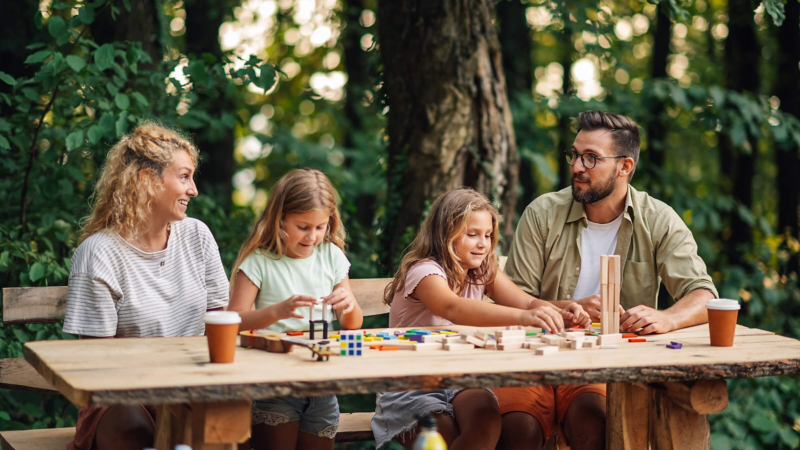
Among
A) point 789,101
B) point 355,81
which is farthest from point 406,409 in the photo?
point 355,81

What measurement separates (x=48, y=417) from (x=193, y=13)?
18.2ft

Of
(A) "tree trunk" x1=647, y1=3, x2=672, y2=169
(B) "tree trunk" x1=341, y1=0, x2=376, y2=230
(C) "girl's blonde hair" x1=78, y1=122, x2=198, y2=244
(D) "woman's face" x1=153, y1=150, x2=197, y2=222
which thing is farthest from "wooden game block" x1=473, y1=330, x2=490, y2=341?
(B) "tree trunk" x1=341, y1=0, x2=376, y2=230

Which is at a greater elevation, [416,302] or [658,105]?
[658,105]

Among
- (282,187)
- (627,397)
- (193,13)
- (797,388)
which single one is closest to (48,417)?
(282,187)

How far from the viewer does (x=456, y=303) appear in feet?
10.2

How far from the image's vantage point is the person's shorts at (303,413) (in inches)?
119

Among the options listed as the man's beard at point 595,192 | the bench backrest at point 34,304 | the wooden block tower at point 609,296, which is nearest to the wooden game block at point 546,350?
the wooden block tower at point 609,296

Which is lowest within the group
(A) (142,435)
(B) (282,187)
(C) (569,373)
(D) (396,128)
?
(A) (142,435)

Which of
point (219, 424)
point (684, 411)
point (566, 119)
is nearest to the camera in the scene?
point (219, 424)

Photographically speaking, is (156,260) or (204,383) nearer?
(204,383)

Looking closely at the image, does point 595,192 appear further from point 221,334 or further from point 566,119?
point 566,119

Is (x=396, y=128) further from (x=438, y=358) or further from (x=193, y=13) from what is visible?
(x=193, y=13)

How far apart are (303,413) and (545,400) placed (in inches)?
38.8

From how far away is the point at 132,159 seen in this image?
3.25 m
